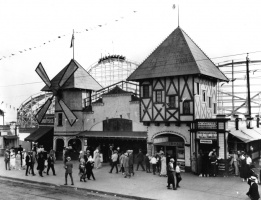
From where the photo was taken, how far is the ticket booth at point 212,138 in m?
19.9

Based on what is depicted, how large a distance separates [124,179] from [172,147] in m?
5.72

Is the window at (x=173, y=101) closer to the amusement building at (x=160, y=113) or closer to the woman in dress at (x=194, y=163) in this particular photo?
the amusement building at (x=160, y=113)

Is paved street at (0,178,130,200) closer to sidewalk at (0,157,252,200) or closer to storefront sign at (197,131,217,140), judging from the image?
sidewalk at (0,157,252,200)

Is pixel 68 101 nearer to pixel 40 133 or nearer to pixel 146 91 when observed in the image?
pixel 40 133

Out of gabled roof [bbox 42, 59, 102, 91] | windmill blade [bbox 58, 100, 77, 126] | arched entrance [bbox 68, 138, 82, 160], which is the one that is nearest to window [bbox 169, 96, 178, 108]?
windmill blade [bbox 58, 100, 77, 126]

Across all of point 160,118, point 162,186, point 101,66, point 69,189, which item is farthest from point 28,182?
point 101,66

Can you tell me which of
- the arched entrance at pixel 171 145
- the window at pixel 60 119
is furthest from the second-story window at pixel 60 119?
the arched entrance at pixel 171 145

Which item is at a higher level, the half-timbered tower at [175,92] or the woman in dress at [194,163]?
the half-timbered tower at [175,92]

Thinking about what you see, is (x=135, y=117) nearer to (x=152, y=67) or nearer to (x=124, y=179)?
(x=152, y=67)

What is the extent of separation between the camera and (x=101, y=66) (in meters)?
41.5

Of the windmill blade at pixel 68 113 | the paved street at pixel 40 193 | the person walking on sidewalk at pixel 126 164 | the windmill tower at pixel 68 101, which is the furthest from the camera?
the windmill tower at pixel 68 101

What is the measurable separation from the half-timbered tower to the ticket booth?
0.69 m

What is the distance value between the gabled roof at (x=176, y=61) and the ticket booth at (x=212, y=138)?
11.9 feet

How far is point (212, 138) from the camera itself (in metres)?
20.2
